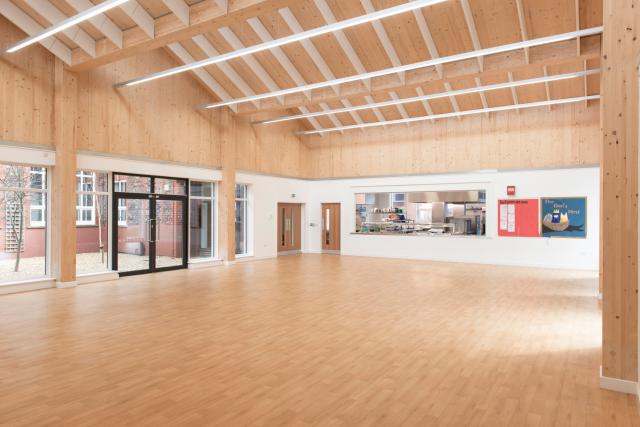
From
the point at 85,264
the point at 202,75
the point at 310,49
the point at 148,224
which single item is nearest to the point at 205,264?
the point at 148,224

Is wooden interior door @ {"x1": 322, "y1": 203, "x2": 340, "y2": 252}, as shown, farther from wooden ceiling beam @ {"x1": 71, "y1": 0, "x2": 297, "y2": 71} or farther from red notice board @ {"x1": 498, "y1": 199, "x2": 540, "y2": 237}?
wooden ceiling beam @ {"x1": 71, "y1": 0, "x2": 297, "y2": 71}

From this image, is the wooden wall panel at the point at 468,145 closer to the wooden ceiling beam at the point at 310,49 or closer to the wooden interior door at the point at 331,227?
the wooden interior door at the point at 331,227

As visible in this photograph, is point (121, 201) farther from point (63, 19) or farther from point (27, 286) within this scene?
point (63, 19)

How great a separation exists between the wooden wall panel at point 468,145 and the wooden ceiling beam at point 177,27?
7735mm

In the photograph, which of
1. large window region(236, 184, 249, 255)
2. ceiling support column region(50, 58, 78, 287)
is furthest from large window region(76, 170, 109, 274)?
large window region(236, 184, 249, 255)

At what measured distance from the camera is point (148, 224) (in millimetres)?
9734

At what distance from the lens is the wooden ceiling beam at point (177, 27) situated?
570cm

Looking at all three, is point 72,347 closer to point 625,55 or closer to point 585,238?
point 625,55

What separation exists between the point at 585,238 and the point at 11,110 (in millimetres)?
12361

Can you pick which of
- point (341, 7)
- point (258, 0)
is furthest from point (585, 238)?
point (258, 0)

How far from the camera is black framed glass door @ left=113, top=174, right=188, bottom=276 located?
9117mm

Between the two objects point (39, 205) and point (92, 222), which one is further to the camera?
point (92, 222)

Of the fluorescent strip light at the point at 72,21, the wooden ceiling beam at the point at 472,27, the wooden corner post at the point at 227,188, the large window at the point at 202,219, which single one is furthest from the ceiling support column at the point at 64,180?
the wooden ceiling beam at the point at 472,27

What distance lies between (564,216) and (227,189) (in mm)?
8603
